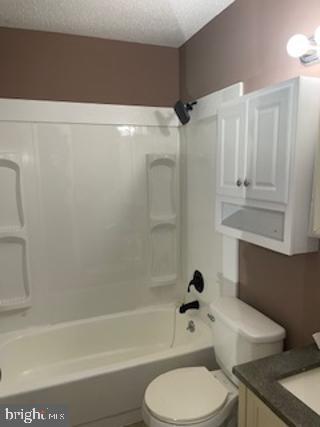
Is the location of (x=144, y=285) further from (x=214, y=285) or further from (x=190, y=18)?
(x=190, y=18)

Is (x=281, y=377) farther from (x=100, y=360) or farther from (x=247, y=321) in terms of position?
(x=100, y=360)

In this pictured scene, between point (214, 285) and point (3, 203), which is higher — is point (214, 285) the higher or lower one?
the lower one

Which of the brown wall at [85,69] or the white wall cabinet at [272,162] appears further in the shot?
the brown wall at [85,69]

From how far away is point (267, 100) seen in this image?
54.4 inches

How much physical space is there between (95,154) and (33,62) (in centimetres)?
74

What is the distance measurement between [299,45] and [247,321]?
131cm

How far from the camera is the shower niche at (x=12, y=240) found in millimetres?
2213

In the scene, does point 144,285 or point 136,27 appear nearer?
point 136,27

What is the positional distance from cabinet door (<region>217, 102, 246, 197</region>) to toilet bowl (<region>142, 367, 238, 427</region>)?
99 centimetres

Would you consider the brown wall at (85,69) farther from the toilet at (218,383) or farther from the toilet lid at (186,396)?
the toilet lid at (186,396)

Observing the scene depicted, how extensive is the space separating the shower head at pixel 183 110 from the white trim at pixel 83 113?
0.53 ft

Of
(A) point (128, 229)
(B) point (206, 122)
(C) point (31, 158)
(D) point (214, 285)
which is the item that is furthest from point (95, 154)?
(D) point (214, 285)

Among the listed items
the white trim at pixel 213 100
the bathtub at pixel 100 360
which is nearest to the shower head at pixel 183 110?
the white trim at pixel 213 100

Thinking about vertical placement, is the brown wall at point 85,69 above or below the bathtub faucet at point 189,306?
above
